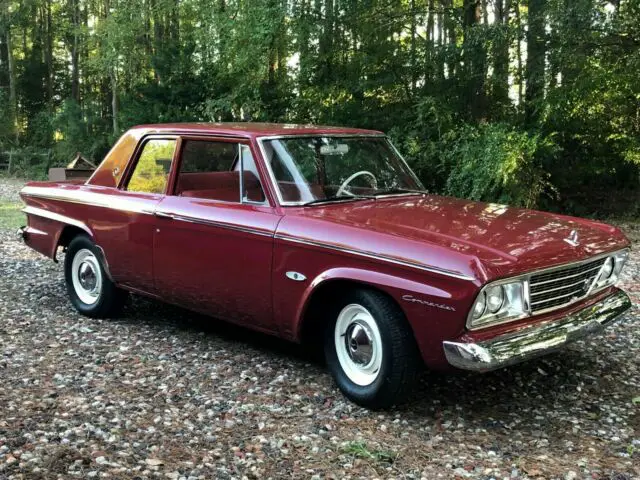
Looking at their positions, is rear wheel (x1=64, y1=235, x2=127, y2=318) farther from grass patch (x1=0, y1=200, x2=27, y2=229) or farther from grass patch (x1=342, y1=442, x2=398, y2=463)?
grass patch (x1=0, y1=200, x2=27, y2=229)

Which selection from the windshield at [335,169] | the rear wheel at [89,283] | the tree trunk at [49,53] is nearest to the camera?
the windshield at [335,169]

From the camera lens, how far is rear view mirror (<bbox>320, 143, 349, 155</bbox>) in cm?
457

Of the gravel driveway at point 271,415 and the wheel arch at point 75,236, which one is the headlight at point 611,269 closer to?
the gravel driveway at point 271,415

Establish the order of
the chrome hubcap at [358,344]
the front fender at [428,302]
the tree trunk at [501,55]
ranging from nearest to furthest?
the front fender at [428,302] < the chrome hubcap at [358,344] < the tree trunk at [501,55]

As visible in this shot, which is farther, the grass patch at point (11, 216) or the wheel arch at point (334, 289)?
the grass patch at point (11, 216)

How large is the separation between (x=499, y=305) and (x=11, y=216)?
39.3 feet

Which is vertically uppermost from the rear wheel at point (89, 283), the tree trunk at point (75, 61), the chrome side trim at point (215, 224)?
the tree trunk at point (75, 61)

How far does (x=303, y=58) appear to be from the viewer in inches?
567

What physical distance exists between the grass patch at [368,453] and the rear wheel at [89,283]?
300 cm

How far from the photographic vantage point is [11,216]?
13.0 m

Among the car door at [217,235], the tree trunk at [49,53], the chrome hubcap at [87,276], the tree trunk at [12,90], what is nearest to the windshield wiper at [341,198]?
the car door at [217,235]

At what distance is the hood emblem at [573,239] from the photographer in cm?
377

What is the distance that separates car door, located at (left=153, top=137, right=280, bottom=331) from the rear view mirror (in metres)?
0.53

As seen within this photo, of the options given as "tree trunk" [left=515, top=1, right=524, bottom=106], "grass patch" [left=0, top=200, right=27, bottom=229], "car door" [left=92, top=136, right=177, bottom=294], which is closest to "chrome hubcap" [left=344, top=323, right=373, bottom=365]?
"car door" [left=92, top=136, right=177, bottom=294]
